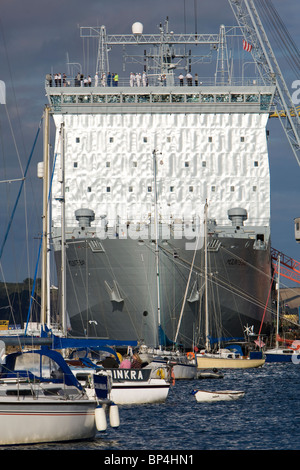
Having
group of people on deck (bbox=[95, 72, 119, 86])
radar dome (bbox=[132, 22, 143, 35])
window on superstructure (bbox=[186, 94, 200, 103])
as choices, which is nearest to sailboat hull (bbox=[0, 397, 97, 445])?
window on superstructure (bbox=[186, 94, 200, 103])

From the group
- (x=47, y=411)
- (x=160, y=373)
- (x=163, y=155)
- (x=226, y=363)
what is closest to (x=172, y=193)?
(x=163, y=155)

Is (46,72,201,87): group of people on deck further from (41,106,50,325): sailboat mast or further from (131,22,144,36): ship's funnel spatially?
(41,106,50,325): sailboat mast

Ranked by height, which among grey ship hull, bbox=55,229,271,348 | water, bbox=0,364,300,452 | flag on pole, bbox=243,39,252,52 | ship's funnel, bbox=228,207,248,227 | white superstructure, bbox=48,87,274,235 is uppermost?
flag on pole, bbox=243,39,252,52

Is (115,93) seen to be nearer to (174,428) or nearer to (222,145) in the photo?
(222,145)

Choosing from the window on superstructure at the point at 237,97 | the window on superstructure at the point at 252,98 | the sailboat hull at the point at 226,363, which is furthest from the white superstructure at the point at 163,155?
the sailboat hull at the point at 226,363

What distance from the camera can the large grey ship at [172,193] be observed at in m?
51.5

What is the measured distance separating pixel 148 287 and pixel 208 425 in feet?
75.2

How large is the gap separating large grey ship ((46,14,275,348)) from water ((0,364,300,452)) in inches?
485

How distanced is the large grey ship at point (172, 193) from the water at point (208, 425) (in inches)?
485

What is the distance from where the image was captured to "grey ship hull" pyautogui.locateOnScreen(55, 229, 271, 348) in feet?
166

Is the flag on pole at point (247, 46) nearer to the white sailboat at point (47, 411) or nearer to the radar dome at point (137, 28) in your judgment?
the radar dome at point (137, 28)

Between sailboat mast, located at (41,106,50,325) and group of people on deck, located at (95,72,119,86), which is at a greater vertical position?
group of people on deck, located at (95,72,119,86)

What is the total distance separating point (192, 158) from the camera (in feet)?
186
